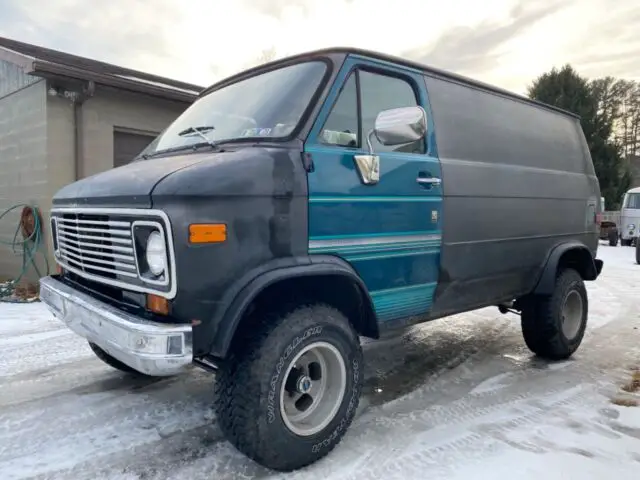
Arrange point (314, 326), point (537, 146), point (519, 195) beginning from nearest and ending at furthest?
point (314, 326) → point (519, 195) → point (537, 146)

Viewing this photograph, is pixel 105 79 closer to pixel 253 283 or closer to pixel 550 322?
pixel 253 283

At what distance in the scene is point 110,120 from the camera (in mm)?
8414

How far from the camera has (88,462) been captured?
107 inches

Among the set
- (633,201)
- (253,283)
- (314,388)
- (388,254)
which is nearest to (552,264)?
(388,254)

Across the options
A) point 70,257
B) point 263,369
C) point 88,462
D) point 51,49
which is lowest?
point 88,462

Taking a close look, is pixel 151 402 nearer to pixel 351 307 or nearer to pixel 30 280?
pixel 351 307

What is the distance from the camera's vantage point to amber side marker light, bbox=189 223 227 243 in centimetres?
229

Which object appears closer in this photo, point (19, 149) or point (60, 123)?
point (60, 123)

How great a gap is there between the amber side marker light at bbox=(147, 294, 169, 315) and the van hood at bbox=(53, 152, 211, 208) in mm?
450

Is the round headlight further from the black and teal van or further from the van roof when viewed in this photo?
the van roof

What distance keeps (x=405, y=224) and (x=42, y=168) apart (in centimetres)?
709

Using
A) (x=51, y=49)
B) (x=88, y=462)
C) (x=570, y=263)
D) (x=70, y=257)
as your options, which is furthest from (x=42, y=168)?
(x=570, y=263)

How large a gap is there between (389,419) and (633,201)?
20.9m

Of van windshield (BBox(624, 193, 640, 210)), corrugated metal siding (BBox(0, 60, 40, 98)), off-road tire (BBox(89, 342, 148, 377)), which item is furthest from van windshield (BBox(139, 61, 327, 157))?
van windshield (BBox(624, 193, 640, 210))
